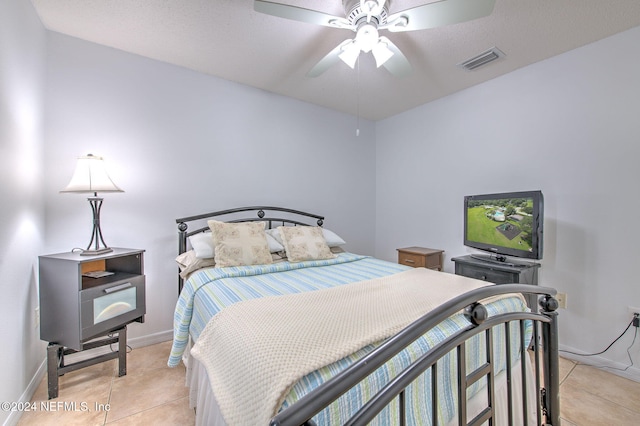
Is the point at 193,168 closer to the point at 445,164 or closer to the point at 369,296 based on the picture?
the point at 369,296

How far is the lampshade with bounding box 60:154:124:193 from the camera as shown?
1.89 metres

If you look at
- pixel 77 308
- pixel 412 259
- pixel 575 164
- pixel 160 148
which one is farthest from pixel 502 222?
pixel 77 308

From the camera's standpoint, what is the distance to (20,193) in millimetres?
1640

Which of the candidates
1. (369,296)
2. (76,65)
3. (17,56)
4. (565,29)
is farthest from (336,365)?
(76,65)

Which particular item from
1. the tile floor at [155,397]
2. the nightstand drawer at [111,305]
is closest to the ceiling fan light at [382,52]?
the nightstand drawer at [111,305]

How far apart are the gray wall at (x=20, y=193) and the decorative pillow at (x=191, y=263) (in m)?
0.89

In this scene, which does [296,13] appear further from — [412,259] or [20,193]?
[412,259]

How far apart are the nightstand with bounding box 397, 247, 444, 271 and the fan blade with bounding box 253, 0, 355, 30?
2323 mm

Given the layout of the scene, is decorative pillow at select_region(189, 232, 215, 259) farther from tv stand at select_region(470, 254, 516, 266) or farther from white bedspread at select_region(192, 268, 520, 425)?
tv stand at select_region(470, 254, 516, 266)

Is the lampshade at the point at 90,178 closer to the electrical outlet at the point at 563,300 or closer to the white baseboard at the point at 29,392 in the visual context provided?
the white baseboard at the point at 29,392

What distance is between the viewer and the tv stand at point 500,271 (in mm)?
2145

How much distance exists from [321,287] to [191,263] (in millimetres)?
1099

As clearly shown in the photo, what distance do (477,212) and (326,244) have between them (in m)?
1.46

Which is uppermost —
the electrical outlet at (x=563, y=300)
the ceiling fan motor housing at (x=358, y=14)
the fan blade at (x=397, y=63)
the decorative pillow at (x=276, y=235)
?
the ceiling fan motor housing at (x=358, y=14)
